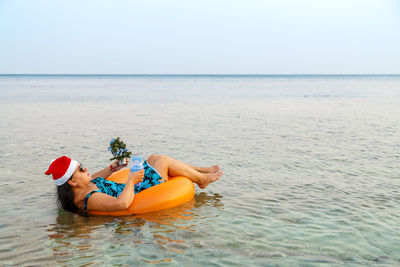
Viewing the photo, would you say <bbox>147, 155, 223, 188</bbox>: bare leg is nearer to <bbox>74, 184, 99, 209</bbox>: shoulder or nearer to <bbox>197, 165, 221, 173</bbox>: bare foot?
<bbox>197, 165, 221, 173</bbox>: bare foot

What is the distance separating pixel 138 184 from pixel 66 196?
1044mm

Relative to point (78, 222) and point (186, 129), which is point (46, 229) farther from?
point (186, 129)

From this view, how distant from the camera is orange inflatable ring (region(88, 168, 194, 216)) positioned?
17.3 ft

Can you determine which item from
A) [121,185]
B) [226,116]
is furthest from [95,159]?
[226,116]

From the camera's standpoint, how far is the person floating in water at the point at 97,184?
4.75 meters

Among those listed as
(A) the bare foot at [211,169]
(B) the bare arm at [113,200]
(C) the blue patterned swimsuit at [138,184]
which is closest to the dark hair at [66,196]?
(B) the bare arm at [113,200]

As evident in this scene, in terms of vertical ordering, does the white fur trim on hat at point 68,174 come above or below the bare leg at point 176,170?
above

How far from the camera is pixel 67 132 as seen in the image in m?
12.5

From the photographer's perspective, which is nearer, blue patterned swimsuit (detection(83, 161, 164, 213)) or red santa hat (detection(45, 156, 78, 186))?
red santa hat (detection(45, 156, 78, 186))

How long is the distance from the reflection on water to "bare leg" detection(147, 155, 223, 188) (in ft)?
1.49

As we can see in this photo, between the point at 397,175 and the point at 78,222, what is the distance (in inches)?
222

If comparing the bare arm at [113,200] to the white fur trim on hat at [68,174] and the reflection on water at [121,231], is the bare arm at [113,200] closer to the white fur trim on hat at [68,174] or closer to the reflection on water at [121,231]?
the reflection on water at [121,231]

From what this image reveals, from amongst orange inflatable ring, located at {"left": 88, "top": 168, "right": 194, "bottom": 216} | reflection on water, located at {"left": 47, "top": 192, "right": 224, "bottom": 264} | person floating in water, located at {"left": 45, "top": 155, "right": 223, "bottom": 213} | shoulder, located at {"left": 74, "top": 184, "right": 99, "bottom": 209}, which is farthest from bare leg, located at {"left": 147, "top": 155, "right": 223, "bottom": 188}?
shoulder, located at {"left": 74, "top": 184, "right": 99, "bottom": 209}

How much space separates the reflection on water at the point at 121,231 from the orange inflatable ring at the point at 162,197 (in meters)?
Answer: 0.08
